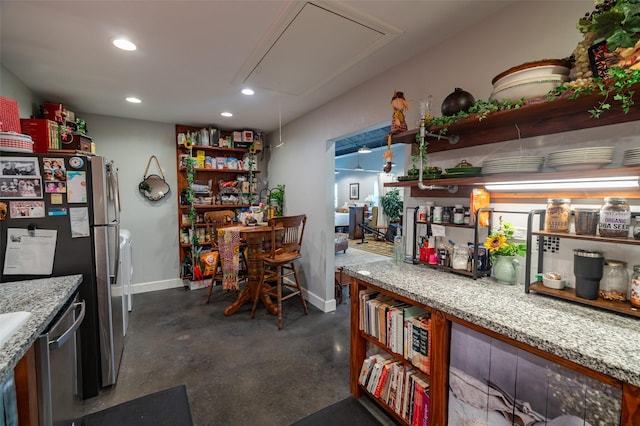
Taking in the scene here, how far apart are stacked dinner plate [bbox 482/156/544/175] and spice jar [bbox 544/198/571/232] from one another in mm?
202

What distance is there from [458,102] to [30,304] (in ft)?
7.82

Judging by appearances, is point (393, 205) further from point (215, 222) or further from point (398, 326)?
point (398, 326)

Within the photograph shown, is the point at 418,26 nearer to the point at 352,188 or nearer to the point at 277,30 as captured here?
the point at 277,30

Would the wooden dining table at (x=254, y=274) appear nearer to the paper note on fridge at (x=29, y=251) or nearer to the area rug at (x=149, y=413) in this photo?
the area rug at (x=149, y=413)

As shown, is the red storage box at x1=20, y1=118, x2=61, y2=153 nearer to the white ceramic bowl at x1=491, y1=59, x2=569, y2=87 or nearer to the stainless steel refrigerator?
the stainless steel refrigerator

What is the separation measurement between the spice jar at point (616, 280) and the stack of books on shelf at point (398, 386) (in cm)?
92

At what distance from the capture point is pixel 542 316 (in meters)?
1.15

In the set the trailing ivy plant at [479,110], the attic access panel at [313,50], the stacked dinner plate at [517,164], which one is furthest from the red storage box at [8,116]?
the stacked dinner plate at [517,164]

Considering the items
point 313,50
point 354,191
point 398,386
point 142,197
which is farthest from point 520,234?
point 354,191

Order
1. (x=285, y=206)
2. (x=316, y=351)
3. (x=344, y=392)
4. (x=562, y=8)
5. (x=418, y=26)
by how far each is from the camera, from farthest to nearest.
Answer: (x=285, y=206) < (x=316, y=351) < (x=344, y=392) < (x=418, y=26) < (x=562, y=8)

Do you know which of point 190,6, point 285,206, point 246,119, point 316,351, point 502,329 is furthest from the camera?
point 285,206

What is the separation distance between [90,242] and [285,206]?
2.62m

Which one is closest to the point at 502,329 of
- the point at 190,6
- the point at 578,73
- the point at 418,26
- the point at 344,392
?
the point at 578,73

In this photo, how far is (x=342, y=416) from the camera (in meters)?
1.76
